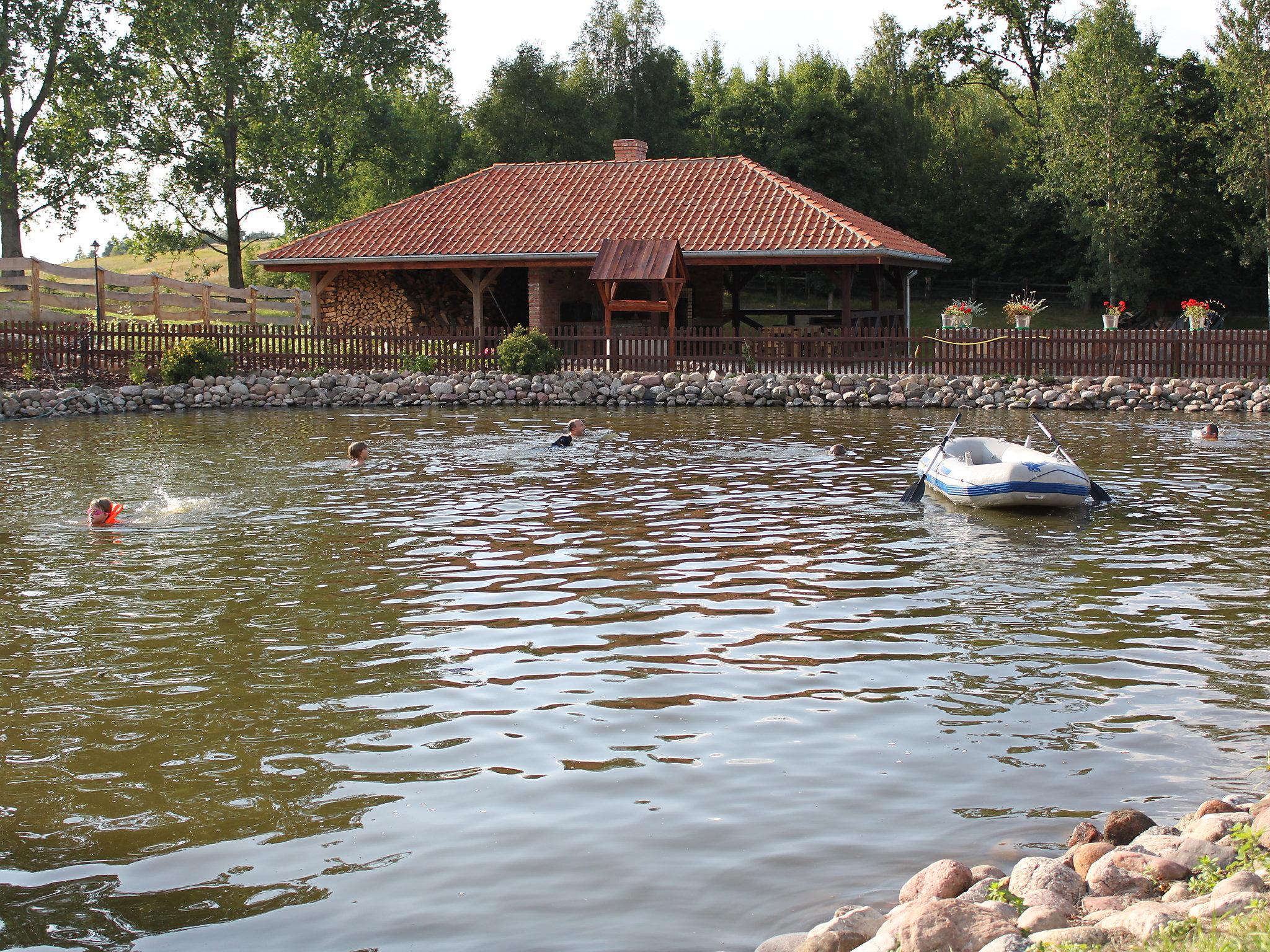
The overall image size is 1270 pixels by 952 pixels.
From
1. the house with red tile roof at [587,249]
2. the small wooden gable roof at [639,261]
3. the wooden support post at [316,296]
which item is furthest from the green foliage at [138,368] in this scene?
the small wooden gable roof at [639,261]

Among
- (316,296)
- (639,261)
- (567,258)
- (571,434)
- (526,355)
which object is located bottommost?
(571,434)

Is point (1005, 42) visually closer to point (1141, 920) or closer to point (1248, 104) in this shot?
point (1248, 104)

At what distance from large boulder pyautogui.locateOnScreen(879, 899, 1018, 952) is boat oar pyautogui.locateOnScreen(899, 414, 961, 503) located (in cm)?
993

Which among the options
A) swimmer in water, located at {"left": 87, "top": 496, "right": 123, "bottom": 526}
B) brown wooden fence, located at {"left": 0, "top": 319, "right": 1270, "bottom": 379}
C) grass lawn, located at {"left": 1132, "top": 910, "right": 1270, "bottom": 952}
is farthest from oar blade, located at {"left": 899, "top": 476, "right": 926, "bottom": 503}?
brown wooden fence, located at {"left": 0, "top": 319, "right": 1270, "bottom": 379}

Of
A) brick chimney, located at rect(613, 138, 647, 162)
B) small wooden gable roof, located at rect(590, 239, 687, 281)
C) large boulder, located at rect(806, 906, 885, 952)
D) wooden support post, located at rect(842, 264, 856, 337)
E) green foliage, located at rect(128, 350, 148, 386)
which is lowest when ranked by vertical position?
large boulder, located at rect(806, 906, 885, 952)

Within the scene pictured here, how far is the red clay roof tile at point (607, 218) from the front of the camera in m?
29.5

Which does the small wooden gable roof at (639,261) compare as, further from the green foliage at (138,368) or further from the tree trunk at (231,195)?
the tree trunk at (231,195)

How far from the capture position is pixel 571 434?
1867 centimetres

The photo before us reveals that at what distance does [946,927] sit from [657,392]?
76.8ft

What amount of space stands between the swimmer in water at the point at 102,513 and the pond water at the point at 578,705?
20 centimetres

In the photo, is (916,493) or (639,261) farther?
(639,261)

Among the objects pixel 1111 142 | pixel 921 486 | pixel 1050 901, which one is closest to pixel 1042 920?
pixel 1050 901

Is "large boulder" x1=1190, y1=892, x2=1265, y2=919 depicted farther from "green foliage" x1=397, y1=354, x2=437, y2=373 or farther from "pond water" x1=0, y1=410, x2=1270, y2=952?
"green foliage" x1=397, y1=354, x2=437, y2=373

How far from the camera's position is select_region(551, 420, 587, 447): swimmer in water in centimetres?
1845
